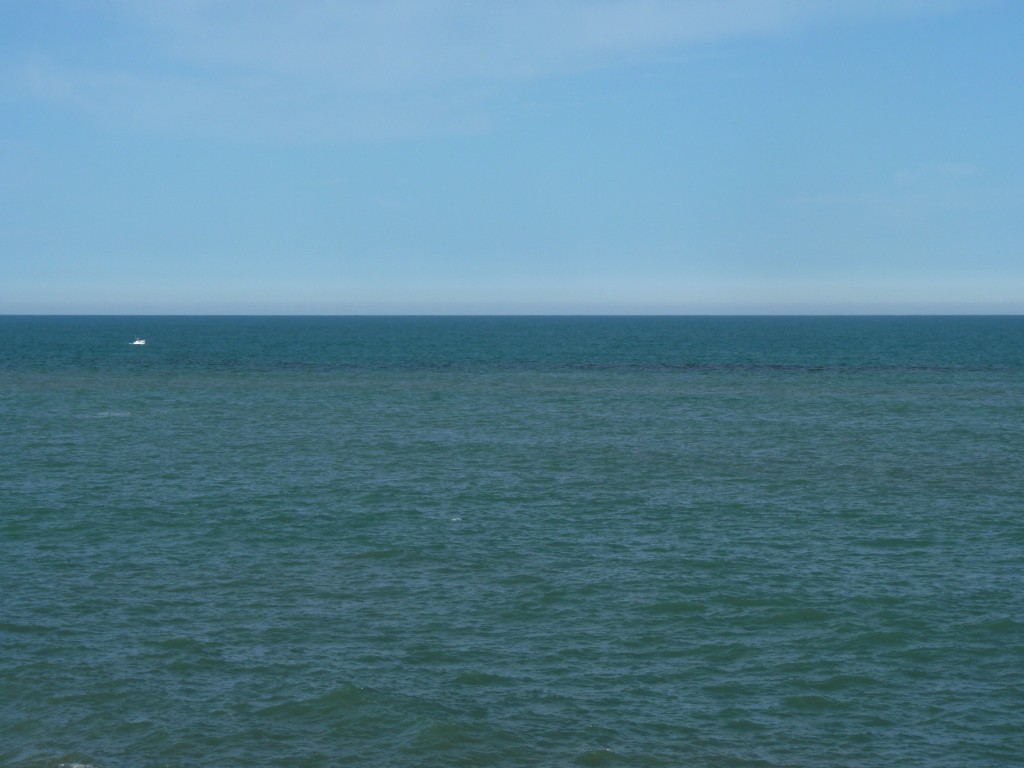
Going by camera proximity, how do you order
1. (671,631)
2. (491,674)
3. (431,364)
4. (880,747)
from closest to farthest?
(880,747), (491,674), (671,631), (431,364)

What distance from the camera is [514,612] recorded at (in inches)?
1240

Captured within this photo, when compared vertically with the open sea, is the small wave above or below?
above

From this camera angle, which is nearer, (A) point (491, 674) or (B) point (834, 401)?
(A) point (491, 674)

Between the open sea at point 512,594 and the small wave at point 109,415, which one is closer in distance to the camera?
the open sea at point 512,594

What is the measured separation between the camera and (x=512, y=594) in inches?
1303

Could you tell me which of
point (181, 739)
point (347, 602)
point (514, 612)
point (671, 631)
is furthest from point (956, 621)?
point (181, 739)

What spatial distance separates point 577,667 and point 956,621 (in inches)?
450

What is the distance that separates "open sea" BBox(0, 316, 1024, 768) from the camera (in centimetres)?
2366

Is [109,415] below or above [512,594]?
above

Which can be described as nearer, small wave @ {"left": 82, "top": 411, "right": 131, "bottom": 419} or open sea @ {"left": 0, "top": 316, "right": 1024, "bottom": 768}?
open sea @ {"left": 0, "top": 316, "right": 1024, "bottom": 768}

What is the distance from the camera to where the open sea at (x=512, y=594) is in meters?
23.7

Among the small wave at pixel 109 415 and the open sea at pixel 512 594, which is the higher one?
the small wave at pixel 109 415

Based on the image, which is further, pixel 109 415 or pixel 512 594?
pixel 109 415

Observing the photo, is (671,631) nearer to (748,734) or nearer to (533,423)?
(748,734)
